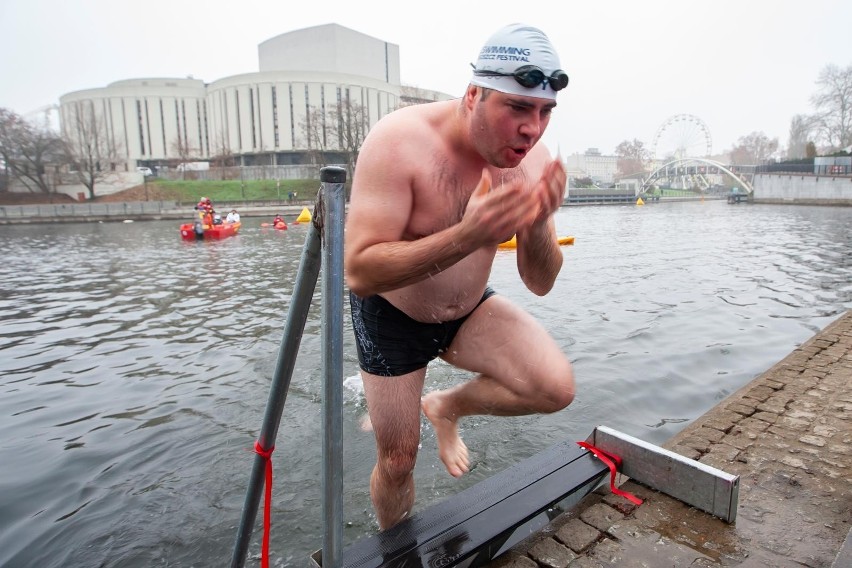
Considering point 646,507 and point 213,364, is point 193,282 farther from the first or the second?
point 646,507

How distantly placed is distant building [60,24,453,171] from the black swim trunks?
81.2m

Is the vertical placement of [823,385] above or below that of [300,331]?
below

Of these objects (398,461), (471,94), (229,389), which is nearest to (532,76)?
(471,94)

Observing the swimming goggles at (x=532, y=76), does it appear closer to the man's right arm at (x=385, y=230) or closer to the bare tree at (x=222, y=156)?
the man's right arm at (x=385, y=230)

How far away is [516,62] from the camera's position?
2002 millimetres

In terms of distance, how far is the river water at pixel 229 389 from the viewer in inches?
136

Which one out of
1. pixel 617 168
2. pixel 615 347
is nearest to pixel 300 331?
pixel 615 347

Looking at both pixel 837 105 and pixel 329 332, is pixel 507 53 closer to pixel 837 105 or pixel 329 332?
pixel 329 332

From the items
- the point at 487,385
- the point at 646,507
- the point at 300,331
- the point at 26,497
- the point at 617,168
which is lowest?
the point at 26,497

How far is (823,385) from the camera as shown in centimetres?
468

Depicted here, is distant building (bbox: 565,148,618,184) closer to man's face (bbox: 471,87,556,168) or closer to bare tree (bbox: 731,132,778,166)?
bare tree (bbox: 731,132,778,166)

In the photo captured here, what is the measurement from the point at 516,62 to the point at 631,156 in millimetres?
153669

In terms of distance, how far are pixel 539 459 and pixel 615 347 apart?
417 centimetres

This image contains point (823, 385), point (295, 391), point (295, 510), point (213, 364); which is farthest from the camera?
point (213, 364)
